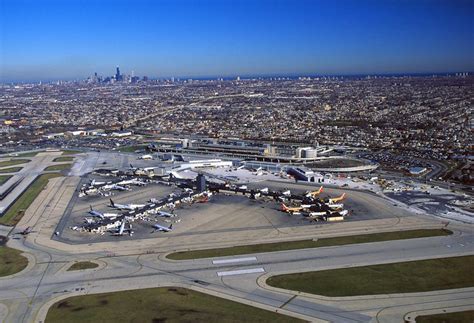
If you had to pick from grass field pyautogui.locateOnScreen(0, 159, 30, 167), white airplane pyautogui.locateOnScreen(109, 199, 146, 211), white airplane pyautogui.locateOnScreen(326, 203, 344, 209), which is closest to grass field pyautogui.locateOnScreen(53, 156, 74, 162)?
grass field pyautogui.locateOnScreen(0, 159, 30, 167)

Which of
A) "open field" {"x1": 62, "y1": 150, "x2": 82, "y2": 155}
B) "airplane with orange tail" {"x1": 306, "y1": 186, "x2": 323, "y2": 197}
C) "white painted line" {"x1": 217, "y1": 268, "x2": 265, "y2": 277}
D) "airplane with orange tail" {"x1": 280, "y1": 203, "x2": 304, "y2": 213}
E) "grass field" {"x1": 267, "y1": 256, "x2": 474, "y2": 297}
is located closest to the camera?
"grass field" {"x1": 267, "y1": 256, "x2": 474, "y2": 297}

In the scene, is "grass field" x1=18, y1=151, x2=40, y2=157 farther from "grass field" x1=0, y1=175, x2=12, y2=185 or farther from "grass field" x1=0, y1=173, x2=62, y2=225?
"grass field" x1=0, y1=173, x2=62, y2=225

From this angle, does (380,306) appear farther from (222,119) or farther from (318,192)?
(222,119)

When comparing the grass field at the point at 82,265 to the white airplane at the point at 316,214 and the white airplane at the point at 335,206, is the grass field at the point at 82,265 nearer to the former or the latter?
the white airplane at the point at 316,214

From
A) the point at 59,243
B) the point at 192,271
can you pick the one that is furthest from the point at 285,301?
the point at 59,243

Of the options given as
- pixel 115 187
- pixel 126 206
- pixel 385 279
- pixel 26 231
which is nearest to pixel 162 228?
pixel 126 206

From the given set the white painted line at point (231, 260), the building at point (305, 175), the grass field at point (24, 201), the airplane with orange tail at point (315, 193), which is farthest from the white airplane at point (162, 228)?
the building at point (305, 175)
